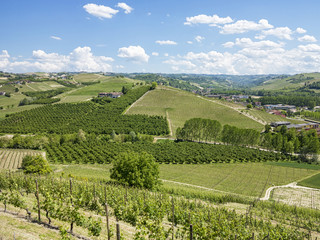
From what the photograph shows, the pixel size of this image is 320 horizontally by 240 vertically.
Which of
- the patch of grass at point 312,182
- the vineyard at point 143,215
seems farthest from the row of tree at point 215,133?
the vineyard at point 143,215

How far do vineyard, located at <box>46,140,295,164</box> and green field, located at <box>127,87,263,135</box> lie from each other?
30.5 metres

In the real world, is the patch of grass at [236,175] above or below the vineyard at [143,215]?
below

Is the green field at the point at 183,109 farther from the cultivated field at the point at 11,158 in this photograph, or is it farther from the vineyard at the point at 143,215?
the vineyard at the point at 143,215

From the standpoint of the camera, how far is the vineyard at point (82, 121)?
319ft

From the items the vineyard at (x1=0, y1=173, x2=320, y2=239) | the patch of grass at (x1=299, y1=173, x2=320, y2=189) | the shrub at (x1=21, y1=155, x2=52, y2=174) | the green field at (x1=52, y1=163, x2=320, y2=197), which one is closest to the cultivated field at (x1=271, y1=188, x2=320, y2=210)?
the patch of grass at (x1=299, y1=173, x2=320, y2=189)

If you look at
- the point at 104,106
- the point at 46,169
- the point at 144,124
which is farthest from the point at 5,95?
the point at 46,169

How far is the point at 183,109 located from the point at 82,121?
204 feet

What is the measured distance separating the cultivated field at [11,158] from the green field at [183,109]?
211ft

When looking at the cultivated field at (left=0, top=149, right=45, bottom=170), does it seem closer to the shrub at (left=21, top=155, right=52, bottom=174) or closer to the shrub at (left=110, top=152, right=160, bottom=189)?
the shrub at (left=21, top=155, right=52, bottom=174)

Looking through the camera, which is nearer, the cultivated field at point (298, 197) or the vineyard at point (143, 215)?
the vineyard at point (143, 215)

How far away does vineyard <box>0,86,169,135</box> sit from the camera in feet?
319

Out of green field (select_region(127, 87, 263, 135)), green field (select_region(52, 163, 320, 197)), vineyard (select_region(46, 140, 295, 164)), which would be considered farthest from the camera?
green field (select_region(127, 87, 263, 135))

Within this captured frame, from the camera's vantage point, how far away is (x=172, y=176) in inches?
2168

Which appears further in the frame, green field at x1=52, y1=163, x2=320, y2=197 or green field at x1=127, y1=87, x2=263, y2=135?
green field at x1=127, y1=87, x2=263, y2=135
